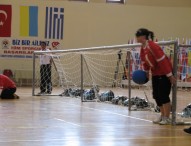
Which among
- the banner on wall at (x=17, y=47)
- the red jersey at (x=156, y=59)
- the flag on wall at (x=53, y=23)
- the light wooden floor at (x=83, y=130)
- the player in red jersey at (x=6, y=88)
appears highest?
the flag on wall at (x=53, y=23)

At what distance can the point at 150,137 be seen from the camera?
4793mm

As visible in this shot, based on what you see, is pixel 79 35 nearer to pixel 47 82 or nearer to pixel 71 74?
pixel 71 74

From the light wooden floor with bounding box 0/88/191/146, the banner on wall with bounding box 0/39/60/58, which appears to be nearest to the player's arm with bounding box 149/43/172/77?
the light wooden floor with bounding box 0/88/191/146

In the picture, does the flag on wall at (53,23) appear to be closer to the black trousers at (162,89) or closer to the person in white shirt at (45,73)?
the person in white shirt at (45,73)

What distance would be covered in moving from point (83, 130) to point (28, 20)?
42.9ft

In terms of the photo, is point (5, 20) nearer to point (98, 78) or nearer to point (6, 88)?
point (98, 78)

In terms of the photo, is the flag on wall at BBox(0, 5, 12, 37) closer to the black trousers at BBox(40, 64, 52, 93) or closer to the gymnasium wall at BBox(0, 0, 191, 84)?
the gymnasium wall at BBox(0, 0, 191, 84)

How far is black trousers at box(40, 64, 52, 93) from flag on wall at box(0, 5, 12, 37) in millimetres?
5398

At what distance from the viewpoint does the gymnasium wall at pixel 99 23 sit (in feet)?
57.8

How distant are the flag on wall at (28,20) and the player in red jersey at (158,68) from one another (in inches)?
479

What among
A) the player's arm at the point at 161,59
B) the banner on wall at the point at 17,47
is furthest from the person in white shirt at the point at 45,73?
the player's arm at the point at 161,59

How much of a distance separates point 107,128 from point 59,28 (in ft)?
42.4

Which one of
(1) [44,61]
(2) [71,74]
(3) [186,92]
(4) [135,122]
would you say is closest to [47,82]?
(1) [44,61]

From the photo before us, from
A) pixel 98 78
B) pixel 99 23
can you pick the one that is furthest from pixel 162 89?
pixel 99 23
